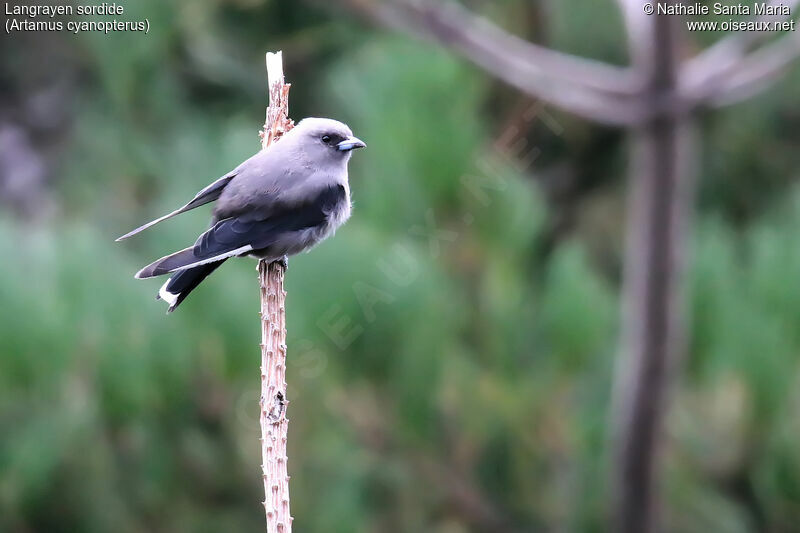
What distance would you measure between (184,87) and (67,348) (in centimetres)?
138

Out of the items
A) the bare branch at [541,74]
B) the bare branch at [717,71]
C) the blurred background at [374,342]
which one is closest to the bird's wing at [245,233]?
the blurred background at [374,342]

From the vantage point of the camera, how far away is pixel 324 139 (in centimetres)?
178

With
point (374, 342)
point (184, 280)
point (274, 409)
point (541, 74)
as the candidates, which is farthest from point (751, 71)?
point (274, 409)

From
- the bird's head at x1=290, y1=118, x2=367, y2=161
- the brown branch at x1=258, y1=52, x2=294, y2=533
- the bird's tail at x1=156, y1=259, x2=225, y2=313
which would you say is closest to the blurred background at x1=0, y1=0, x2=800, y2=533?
the bird's head at x1=290, y1=118, x2=367, y2=161

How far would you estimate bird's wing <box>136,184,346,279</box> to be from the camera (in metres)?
1.43

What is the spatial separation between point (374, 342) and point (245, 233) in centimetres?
91

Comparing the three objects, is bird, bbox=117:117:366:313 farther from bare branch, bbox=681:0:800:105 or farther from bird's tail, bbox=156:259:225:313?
bare branch, bbox=681:0:800:105

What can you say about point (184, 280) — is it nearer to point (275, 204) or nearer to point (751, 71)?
point (275, 204)

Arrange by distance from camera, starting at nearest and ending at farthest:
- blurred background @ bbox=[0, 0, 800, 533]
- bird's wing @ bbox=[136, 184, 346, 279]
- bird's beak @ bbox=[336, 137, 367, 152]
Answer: bird's wing @ bbox=[136, 184, 346, 279], bird's beak @ bbox=[336, 137, 367, 152], blurred background @ bbox=[0, 0, 800, 533]

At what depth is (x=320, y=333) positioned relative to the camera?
2357 millimetres

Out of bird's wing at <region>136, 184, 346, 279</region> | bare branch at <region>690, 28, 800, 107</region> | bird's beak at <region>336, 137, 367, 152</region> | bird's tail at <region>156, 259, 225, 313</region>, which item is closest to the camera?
bird's wing at <region>136, 184, 346, 279</region>

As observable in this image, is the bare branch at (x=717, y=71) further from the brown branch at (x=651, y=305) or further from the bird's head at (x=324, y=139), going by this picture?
the bird's head at (x=324, y=139)

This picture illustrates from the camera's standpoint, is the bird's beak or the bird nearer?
the bird

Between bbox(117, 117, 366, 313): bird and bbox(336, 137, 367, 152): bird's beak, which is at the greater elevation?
bbox(336, 137, 367, 152): bird's beak
